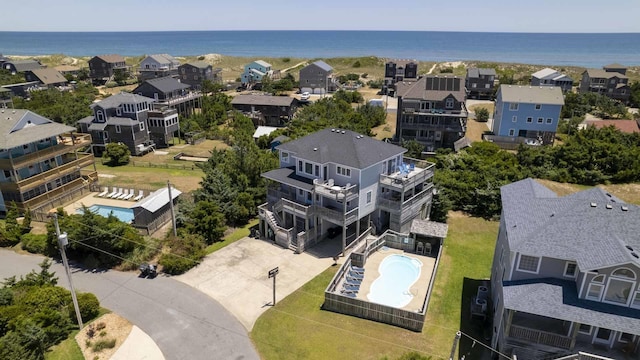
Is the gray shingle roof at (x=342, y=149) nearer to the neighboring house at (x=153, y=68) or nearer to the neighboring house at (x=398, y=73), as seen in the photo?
the neighboring house at (x=398, y=73)

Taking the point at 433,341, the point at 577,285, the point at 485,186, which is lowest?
the point at 433,341

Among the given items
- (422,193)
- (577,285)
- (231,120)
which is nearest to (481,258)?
(422,193)

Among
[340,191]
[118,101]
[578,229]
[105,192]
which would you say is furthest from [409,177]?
[118,101]

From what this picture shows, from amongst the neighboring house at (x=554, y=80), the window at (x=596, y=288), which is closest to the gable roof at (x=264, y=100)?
the window at (x=596, y=288)

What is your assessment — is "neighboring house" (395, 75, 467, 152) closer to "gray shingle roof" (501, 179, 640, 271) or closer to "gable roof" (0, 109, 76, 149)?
"gray shingle roof" (501, 179, 640, 271)

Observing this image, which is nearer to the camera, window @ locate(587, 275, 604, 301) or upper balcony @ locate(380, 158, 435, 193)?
window @ locate(587, 275, 604, 301)

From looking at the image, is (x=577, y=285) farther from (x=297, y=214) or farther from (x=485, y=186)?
(x=485, y=186)

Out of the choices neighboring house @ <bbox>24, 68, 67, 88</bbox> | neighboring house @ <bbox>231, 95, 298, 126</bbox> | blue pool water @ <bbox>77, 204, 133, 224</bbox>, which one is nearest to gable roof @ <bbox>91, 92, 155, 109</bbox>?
neighboring house @ <bbox>231, 95, 298, 126</bbox>
